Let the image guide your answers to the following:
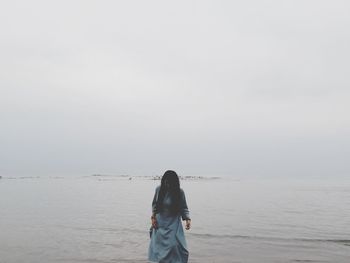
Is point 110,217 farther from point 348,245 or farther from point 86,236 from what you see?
point 348,245

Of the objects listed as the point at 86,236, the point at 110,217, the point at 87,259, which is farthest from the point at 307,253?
the point at 110,217

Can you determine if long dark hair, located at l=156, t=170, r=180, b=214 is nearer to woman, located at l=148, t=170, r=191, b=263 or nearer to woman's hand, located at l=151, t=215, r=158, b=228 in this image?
woman, located at l=148, t=170, r=191, b=263

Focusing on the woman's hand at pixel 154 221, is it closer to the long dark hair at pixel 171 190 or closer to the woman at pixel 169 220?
the woman at pixel 169 220

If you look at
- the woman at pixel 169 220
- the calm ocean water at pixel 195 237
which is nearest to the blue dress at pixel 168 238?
the woman at pixel 169 220

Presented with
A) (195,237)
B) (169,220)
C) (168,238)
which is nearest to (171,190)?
(169,220)

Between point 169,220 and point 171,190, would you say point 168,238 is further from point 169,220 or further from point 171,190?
point 171,190

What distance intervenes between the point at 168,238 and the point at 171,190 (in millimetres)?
933

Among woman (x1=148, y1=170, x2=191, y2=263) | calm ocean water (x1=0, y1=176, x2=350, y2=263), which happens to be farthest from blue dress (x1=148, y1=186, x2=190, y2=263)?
calm ocean water (x1=0, y1=176, x2=350, y2=263)

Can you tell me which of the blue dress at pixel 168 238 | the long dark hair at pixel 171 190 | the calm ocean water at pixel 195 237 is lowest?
the calm ocean water at pixel 195 237

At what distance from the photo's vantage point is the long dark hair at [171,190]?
323 inches

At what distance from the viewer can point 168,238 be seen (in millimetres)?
8219

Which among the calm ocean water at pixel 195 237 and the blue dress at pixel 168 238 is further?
the calm ocean water at pixel 195 237

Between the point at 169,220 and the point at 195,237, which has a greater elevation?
the point at 169,220

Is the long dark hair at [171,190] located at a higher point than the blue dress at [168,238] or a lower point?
higher
